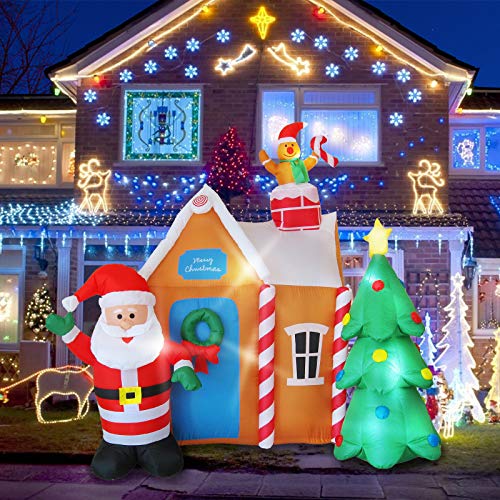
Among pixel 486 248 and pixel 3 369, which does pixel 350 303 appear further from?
pixel 3 369

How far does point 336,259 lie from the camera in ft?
30.1

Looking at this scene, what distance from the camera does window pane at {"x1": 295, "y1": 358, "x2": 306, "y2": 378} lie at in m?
8.69

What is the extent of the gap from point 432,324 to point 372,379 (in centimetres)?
468

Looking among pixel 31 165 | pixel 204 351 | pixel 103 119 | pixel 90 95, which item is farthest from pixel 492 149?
pixel 31 165

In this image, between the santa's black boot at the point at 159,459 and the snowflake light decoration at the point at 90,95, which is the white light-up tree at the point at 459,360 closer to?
the santa's black boot at the point at 159,459

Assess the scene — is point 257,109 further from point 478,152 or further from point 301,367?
point 301,367

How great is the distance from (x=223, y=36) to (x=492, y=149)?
6.00m

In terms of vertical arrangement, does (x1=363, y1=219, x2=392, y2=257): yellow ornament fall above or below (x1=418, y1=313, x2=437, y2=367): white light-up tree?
above

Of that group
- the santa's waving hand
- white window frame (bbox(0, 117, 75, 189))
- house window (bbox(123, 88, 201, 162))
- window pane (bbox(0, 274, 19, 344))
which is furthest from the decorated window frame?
the santa's waving hand

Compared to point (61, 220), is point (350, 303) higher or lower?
lower

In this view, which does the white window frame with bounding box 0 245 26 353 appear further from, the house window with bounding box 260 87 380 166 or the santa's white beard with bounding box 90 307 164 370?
the santa's white beard with bounding box 90 307 164 370

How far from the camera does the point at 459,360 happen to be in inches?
433

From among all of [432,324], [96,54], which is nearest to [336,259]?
[432,324]

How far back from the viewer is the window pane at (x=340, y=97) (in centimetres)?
1308
